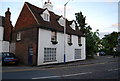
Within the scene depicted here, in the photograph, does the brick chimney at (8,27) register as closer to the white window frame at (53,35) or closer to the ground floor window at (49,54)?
the white window frame at (53,35)

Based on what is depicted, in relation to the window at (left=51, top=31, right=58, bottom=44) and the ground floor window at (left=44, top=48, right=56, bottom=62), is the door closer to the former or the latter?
the ground floor window at (left=44, top=48, right=56, bottom=62)

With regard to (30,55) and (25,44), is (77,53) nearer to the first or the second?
(30,55)

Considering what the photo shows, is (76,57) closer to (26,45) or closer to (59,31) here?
(59,31)

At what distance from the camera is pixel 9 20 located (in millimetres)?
22391

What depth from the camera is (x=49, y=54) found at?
17.1m

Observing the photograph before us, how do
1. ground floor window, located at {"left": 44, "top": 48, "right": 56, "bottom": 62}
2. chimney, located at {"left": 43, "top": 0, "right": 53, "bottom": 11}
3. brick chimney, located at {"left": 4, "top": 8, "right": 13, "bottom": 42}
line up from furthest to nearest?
chimney, located at {"left": 43, "top": 0, "right": 53, "bottom": 11}
brick chimney, located at {"left": 4, "top": 8, "right": 13, "bottom": 42}
ground floor window, located at {"left": 44, "top": 48, "right": 56, "bottom": 62}

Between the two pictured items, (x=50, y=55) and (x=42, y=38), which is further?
(x=50, y=55)

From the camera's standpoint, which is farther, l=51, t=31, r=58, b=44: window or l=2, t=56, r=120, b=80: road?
l=51, t=31, r=58, b=44: window

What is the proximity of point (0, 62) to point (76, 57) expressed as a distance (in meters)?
12.9

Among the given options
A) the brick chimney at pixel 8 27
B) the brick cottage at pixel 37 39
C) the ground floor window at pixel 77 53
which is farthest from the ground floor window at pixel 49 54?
the brick chimney at pixel 8 27

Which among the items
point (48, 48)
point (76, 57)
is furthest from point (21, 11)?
point (76, 57)

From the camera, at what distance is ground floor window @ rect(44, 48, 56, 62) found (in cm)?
1667

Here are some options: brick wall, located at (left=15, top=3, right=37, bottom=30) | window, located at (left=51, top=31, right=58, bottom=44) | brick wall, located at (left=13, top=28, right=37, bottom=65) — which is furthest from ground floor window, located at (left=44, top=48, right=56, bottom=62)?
brick wall, located at (left=15, top=3, right=37, bottom=30)

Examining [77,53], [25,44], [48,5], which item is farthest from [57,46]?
[48,5]
